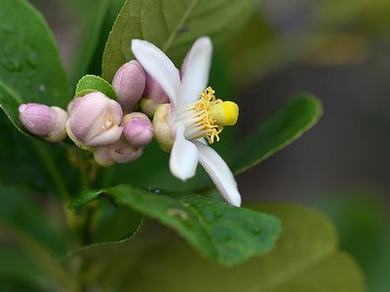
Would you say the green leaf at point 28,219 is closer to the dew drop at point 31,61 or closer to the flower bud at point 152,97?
the dew drop at point 31,61

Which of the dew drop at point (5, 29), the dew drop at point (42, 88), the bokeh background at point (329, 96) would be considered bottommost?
the bokeh background at point (329, 96)

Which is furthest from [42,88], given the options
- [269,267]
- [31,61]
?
[269,267]

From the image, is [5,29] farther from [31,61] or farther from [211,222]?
[211,222]

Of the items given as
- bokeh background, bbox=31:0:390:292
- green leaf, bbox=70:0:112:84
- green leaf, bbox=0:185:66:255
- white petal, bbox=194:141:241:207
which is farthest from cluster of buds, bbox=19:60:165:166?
bokeh background, bbox=31:0:390:292

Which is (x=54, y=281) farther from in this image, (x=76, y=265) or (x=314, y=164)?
(x=314, y=164)

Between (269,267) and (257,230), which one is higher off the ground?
(257,230)

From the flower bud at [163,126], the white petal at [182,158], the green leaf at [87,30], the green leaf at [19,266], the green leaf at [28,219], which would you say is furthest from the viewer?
the green leaf at [19,266]

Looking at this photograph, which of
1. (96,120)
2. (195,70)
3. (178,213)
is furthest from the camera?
(195,70)

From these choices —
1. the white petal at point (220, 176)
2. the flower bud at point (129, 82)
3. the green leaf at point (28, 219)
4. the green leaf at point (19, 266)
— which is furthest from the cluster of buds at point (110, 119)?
the green leaf at point (19, 266)
